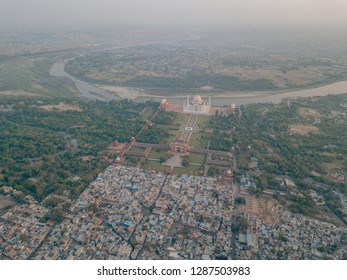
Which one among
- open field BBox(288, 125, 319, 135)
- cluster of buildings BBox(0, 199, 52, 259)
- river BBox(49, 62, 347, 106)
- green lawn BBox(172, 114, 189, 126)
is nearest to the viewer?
cluster of buildings BBox(0, 199, 52, 259)

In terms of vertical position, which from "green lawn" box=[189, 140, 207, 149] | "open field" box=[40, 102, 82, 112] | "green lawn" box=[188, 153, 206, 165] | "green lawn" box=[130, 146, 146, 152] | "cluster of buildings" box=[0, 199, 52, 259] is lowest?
"green lawn" box=[188, 153, 206, 165]

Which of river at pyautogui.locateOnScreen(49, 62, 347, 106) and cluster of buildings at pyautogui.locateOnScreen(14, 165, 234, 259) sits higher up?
cluster of buildings at pyautogui.locateOnScreen(14, 165, 234, 259)

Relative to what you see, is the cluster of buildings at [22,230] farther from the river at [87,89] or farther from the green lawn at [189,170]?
the river at [87,89]

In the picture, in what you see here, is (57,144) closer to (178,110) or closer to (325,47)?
(178,110)

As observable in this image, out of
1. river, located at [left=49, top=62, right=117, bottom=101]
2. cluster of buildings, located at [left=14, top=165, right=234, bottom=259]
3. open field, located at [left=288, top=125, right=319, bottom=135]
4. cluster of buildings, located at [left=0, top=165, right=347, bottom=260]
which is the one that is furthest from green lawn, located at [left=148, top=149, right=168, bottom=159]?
river, located at [left=49, top=62, right=117, bottom=101]

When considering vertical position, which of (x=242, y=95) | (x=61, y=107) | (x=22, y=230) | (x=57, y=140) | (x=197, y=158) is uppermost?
(x=57, y=140)

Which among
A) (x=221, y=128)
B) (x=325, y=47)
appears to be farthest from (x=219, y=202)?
(x=325, y=47)

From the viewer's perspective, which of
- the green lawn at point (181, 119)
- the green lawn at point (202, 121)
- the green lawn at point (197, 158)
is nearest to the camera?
the green lawn at point (197, 158)

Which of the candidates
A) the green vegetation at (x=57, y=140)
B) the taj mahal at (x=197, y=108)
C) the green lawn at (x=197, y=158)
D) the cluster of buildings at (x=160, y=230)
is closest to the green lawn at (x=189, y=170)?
the green lawn at (x=197, y=158)

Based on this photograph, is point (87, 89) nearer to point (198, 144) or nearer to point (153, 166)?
point (198, 144)

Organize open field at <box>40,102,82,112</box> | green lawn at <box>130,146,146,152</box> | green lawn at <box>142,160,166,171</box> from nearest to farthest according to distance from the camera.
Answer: green lawn at <box>142,160,166,171</box>
green lawn at <box>130,146,146,152</box>
open field at <box>40,102,82,112</box>

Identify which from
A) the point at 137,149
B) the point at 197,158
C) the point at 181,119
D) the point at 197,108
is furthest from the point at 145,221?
the point at 197,108

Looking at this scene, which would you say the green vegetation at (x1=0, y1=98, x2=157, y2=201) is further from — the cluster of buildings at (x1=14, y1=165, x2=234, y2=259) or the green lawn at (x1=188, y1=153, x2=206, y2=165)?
the green lawn at (x1=188, y1=153, x2=206, y2=165)
